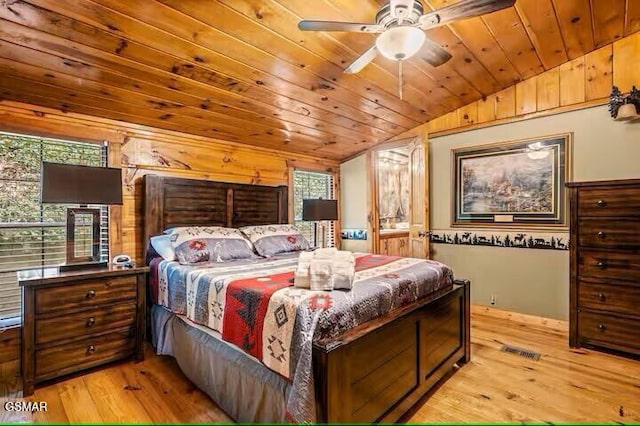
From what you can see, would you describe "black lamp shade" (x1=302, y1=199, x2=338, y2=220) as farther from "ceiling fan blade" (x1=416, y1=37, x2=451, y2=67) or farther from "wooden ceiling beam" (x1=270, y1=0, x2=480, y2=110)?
"ceiling fan blade" (x1=416, y1=37, x2=451, y2=67)

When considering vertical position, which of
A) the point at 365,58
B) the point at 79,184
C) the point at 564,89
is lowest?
the point at 79,184

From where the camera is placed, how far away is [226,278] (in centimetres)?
213

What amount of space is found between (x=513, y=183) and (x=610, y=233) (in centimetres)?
109

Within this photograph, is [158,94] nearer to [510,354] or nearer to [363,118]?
[363,118]

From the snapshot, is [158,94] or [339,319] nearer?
[339,319]

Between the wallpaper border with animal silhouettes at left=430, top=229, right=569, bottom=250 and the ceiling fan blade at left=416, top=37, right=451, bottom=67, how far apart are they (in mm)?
2318

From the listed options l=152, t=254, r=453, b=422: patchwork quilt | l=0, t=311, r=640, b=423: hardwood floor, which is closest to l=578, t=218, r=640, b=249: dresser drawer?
l=0, t=311, r=640, b=423: hardwood floor

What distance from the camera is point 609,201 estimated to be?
8.82 ft

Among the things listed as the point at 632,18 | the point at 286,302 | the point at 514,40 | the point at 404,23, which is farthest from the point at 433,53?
the point at 632,18

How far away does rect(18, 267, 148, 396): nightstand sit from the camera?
7.12 ft

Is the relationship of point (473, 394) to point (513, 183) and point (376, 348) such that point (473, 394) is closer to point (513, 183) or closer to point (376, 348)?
point (376, 348)

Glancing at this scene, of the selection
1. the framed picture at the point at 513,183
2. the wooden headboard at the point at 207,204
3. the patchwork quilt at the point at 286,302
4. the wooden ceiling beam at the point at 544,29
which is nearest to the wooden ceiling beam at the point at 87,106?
the wooden headboard at the point at 207,204

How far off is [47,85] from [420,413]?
11.1 ft

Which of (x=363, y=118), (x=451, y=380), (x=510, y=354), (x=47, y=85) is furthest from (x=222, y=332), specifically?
(x=363, y=118)
